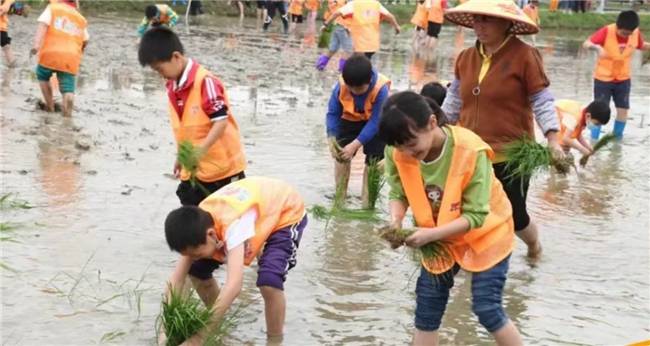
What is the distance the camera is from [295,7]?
2588cm

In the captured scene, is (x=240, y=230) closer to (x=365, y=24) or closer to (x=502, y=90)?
(x=502, y=90)

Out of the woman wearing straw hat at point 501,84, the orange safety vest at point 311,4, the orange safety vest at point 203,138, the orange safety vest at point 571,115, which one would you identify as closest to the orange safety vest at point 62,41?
the orange safety vest at point 571,115

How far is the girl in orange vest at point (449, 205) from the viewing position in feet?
12.8

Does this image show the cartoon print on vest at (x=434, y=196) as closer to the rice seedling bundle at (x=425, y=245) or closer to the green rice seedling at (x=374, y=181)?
the rice seedling bundle at (x=425, y=245)

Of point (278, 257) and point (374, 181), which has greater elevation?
point (278, 257)

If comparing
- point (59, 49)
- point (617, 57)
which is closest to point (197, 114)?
point (59, 49)

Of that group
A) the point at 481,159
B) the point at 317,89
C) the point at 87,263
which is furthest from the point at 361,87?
the point at 317,89

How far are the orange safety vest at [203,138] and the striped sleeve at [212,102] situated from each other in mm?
29

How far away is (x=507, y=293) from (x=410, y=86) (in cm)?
982

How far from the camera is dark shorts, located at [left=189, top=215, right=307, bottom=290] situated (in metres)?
4.54

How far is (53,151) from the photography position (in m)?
8.66

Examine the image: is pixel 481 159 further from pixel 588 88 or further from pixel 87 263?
pixel 588 88

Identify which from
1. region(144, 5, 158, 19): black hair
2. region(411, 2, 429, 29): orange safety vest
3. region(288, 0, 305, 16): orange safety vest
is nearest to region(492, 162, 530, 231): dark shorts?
region(144, 5, 158, 19): black hair

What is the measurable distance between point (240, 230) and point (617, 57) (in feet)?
24.4
